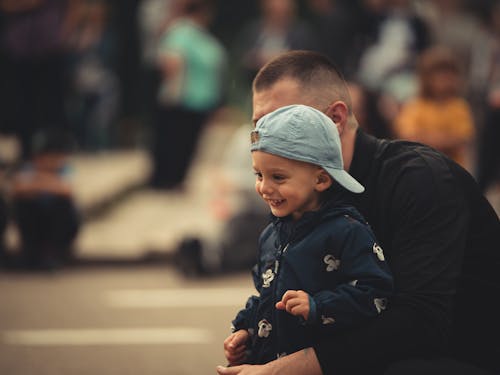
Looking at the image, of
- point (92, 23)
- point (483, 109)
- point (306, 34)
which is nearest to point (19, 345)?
point (306, 34)

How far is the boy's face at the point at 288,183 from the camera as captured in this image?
2959mm

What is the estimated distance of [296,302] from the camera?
2791 millimetres

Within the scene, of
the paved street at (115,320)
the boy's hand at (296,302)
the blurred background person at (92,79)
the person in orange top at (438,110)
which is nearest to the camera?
the boy's hand at (296,302)

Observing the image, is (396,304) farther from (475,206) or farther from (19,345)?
(19,345)

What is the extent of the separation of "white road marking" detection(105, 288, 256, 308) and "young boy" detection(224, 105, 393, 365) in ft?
13.6

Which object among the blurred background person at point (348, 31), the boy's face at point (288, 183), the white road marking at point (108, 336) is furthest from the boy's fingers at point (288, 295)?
the blurred background person at point (348, 31)

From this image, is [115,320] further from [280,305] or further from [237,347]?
[280,305]

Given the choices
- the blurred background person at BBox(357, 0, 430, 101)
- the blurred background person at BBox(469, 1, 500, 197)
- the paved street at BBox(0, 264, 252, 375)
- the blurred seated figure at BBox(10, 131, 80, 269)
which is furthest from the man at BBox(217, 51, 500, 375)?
the blurred background person at BBox(357, 0, 430, 101)

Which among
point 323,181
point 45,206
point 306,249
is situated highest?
point 323,181

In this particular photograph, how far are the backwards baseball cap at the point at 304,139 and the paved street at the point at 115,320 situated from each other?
2733 mm

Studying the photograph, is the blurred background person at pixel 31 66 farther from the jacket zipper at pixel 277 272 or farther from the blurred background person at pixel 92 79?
the jacket zipper at pixel 277 272

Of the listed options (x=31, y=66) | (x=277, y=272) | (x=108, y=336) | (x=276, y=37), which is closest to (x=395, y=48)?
(x=276, y=37)

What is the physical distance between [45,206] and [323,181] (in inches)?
214

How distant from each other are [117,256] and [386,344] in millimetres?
6017
